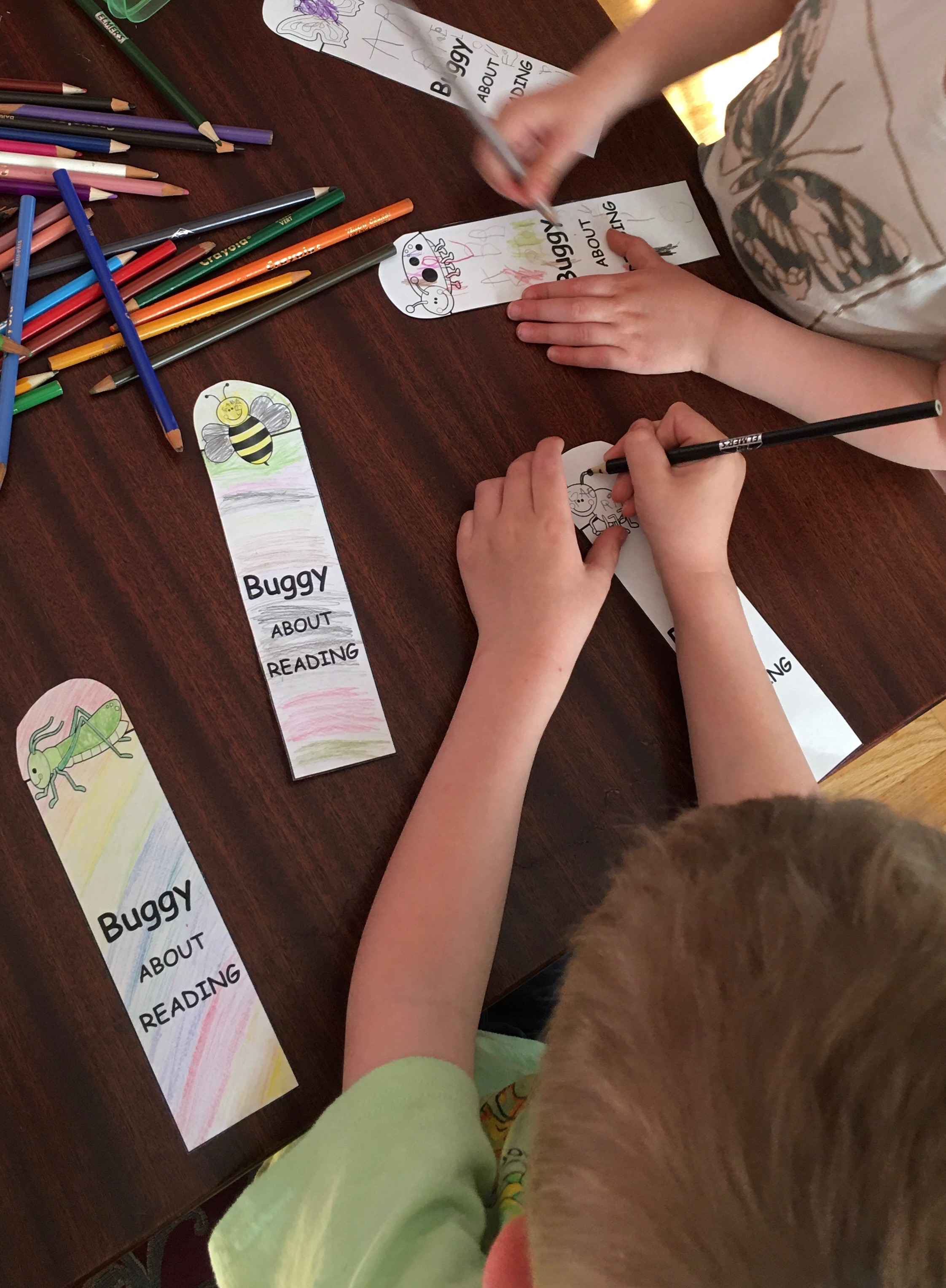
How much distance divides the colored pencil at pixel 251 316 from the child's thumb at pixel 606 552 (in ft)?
0.82

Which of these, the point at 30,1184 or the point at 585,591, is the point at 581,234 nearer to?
the point at 585,591

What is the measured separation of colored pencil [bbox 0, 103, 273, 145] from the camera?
57 cm

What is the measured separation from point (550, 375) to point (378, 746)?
0.97ft

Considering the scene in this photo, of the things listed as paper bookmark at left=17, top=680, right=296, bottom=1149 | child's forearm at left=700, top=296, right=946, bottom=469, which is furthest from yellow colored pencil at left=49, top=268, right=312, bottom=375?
child's forearm at left=700, top=296, right=946, bottom=469

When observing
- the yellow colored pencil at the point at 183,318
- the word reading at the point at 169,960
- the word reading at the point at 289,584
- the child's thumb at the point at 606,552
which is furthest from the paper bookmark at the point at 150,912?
the child's thumb at the point at 606,552

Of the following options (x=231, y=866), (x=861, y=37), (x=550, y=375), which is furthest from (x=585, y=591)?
(x=861, y=37)

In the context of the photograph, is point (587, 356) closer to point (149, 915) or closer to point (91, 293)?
point (91, 293)

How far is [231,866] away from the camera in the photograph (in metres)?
0.49

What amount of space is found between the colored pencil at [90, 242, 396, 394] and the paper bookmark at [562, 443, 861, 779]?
20 cm

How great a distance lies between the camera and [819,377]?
0.65 meters

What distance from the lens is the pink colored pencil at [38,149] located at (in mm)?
557

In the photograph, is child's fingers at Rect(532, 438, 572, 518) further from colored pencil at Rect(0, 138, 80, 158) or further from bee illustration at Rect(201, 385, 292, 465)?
colored pencil at Rect(0, 138, 80, 158)

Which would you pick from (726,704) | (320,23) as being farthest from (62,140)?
(726,704)

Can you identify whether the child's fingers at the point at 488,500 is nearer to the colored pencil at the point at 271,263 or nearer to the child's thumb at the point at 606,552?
the child's thumb at the point at 606,552
